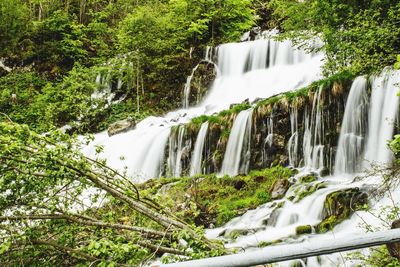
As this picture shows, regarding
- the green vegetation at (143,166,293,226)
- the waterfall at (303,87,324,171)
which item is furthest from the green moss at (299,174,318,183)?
the waterfall at (303,87,324,171)

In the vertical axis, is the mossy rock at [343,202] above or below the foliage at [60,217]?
below

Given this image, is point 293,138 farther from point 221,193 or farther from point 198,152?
point 198,152

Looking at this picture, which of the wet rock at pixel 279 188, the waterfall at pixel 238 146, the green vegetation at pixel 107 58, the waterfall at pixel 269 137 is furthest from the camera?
the green vegetation at pixel 107 58

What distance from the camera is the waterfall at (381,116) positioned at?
413 inches

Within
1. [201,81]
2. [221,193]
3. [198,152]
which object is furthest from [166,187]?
[201,81]

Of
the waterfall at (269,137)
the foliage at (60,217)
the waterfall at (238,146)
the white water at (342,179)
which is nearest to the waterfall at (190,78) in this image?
the waterfall at (238,146)

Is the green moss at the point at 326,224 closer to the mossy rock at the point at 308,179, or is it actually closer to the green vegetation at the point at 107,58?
the mossy rock at the point at 308,179

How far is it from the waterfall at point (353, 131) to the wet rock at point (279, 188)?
5.52 feet

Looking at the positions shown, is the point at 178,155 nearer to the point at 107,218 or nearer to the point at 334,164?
the point at 334,164

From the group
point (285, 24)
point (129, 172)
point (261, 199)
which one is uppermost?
point (285, 24)

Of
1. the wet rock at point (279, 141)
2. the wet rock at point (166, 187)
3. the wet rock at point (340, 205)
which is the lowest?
the wet rock at point (166, 187)

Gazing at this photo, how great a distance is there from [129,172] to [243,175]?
4656 mm

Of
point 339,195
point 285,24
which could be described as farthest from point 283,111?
point 339,195

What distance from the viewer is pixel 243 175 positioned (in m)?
12.4
